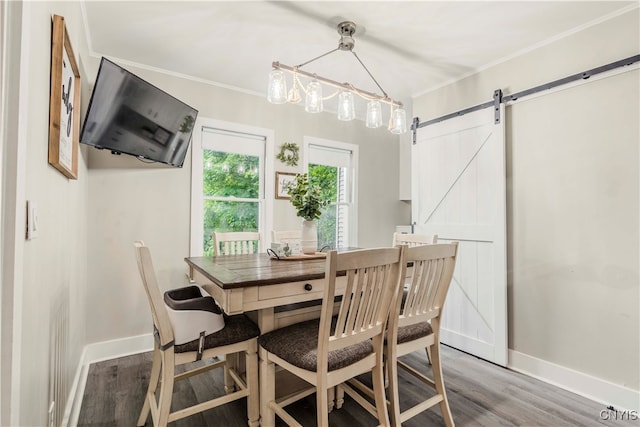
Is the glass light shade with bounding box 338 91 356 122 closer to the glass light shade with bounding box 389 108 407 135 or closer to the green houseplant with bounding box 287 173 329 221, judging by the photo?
the glass light shade with bounding box 389 108 407 135

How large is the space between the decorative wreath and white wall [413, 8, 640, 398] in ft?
6.64

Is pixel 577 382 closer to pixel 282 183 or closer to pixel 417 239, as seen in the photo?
pixel 417 239

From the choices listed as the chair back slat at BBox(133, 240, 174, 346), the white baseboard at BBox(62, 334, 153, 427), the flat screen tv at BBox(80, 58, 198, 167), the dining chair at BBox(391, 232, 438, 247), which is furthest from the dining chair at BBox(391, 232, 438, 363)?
the white baseboard at BBox(62, 334, 153, 427)

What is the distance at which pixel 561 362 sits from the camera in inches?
91.9

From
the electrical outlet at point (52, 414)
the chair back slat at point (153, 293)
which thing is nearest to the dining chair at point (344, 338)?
the chair back slat at point (153, 293)

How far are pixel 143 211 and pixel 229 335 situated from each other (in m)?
1.75

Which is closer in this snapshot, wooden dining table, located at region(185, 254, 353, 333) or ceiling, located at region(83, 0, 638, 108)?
wooden dining table, located at region(185, 254, 353, 333)

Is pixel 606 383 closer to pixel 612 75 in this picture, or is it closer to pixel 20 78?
pixel 612 75

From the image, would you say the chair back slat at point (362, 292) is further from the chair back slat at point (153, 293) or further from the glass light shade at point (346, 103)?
the glass light shade at point (346, 103)

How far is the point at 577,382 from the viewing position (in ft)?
7.34

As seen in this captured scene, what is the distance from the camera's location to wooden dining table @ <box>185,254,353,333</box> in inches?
57.6

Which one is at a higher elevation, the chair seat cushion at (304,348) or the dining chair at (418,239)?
the dining chair at (418,239)

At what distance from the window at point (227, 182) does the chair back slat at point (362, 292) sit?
6.88ft

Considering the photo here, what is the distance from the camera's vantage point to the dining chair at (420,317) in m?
1.59
